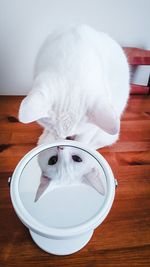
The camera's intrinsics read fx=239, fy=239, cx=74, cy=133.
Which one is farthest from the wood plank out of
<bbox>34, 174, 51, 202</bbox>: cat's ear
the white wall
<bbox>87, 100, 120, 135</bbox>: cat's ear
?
<bbox>34, 174, 51, 202</bbox>: cat's ear

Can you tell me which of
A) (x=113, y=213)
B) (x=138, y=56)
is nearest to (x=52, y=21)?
(x=138, y=56)

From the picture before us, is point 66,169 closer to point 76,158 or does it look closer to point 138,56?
point 76,158

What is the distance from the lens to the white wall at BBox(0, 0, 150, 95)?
0.81 m

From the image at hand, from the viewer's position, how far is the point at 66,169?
602mm

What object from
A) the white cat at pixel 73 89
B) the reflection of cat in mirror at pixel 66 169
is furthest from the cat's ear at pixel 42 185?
the white cat at pixel 73 89

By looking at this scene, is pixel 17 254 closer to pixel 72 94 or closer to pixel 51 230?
pixel 51 230

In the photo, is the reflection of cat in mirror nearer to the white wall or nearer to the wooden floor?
the wooden floor

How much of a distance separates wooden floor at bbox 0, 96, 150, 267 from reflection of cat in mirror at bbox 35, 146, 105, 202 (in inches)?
6.6

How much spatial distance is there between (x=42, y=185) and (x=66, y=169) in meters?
0.07

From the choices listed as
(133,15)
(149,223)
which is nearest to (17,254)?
(149,223)

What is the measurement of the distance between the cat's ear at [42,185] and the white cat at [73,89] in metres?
0.11

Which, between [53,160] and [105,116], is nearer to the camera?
[105,116]

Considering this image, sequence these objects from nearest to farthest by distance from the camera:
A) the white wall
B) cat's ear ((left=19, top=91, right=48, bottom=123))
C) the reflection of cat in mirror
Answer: cat's ear ((left=19, top=91, right=48, bottom=123)) < the reflection of cat in mirror < the white wall

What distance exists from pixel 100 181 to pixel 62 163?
11cm
